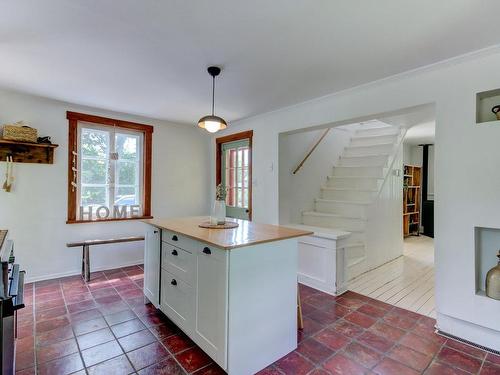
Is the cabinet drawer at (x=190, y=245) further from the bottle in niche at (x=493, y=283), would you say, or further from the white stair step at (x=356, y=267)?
the white stair step at (x=356, y=267)

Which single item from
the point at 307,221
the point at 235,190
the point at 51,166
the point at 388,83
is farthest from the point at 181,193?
the point at 388,83

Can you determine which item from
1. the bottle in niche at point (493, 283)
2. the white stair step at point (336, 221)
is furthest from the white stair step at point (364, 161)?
the bottle in niche at point (493, 283)

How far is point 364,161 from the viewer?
471cm

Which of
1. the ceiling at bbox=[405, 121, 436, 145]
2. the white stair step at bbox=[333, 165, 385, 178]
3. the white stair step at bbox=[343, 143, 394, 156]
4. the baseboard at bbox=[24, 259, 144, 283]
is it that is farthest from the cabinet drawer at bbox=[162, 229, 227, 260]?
the ceiling at bbox=[405, 121, 436, 145]

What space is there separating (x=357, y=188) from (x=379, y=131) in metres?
1.44

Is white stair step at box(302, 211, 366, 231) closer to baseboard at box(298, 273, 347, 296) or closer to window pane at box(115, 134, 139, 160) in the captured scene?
baseboard at box(298, 273, 347, 296)

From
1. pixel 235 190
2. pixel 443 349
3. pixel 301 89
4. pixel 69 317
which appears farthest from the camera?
pixel 235 190

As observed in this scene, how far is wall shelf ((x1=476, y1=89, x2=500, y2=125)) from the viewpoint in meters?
2.15

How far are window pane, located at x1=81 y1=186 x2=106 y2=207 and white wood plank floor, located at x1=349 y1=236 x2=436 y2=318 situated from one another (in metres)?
3.71

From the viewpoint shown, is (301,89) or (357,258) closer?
(301,89)

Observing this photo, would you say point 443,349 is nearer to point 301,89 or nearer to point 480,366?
point 480,366

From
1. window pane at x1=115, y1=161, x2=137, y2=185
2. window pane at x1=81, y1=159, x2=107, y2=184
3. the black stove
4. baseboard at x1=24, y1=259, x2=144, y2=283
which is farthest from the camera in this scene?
window pane at x1=115, y1=161, x2=137, y2=185

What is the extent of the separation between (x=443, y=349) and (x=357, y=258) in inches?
66.7

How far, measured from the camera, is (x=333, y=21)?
68.1 inches
